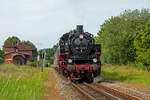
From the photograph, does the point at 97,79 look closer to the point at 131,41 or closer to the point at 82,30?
the point at 82,30

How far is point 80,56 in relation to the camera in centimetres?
1508

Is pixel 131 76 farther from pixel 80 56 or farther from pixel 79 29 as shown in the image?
pixel 79 29

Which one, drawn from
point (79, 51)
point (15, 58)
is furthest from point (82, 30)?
point (15, 58)

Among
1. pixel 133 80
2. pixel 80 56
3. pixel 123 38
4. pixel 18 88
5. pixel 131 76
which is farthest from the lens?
pixel 123 38

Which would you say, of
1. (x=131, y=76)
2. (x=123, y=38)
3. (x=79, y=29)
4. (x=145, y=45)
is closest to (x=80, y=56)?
(x=79, y=29)

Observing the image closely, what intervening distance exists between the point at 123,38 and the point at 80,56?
2130 centimetres

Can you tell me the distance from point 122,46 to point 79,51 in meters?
21.6

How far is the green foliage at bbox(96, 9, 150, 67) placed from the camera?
34.7 metres

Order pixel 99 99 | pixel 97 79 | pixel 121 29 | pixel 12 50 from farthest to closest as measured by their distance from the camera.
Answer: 1. pixel 12 50
2. pixel 121 29
3. pixel 97 79
4. pixel 99 99

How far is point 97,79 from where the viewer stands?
54.0ft

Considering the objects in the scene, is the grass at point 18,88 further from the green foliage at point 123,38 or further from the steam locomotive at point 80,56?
the green foliage at point 123,38

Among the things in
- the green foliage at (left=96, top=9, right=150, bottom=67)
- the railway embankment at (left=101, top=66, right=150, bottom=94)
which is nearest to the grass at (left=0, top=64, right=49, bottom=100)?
the railway embankment at (left=101, top=66, right=150, bottom=94)

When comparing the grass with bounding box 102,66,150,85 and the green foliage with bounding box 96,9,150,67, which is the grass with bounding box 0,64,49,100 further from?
the green foliage with bounding box 96,9,150,67

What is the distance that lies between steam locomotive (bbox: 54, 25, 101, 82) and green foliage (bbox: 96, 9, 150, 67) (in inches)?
743
